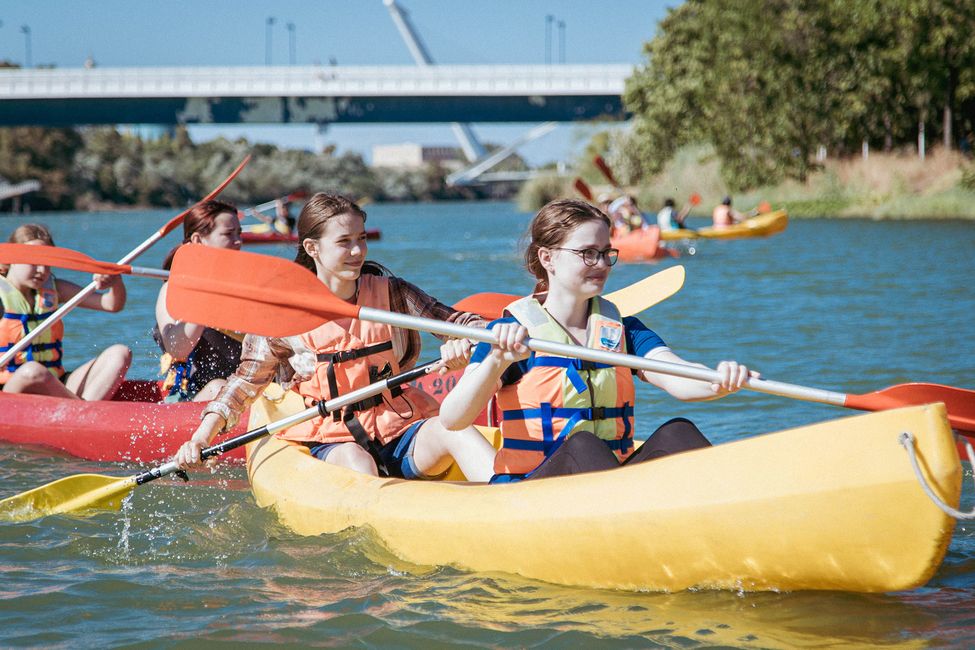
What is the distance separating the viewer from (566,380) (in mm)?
3166

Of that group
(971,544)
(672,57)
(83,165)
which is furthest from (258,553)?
(83,165)

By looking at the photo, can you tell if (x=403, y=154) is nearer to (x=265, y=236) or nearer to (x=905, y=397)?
(x=265, y=236)

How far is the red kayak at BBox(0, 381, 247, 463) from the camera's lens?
196 inches

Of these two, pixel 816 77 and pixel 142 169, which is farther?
pixel 142 169

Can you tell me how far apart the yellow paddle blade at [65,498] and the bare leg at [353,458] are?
0.78 metres

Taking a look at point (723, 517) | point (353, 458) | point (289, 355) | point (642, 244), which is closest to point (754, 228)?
point (642, 244)

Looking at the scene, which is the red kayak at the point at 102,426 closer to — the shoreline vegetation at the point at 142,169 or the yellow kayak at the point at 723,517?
the yellow kayak at the point at 723,517

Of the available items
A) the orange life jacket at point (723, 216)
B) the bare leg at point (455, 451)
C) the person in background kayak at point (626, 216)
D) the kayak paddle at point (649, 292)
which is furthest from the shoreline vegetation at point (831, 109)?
the bare leg at point (455, 451)

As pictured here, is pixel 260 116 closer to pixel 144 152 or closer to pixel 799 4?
pixel 144 152

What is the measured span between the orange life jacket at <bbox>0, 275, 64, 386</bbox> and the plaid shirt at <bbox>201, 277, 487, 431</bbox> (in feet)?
6.72

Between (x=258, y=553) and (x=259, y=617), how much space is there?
0.56m

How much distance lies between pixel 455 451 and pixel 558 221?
0.80 metres

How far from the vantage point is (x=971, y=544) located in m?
3.55

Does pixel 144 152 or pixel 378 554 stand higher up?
pixel 144 152
